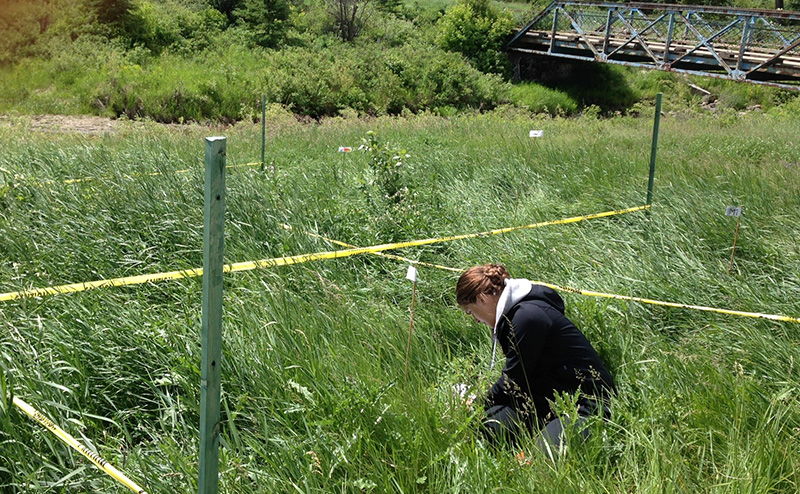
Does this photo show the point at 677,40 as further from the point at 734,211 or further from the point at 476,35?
the point at 734,211

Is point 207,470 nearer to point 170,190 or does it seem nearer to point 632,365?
point 632,365

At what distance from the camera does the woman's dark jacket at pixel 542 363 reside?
303 cm

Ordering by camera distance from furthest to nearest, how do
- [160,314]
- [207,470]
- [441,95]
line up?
[441,95]
[160,314]
[207,470]

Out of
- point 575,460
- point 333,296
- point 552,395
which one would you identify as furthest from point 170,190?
point 575,460

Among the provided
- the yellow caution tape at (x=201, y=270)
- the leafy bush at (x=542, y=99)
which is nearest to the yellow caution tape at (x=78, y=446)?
the yellow caution tape at (x=201, y=270)

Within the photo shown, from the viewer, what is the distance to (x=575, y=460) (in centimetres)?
248

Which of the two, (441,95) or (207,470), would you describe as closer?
(207,470)

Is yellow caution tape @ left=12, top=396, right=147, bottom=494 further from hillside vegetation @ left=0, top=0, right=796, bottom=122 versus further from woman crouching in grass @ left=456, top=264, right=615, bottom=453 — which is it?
hillside vegetation @ left=0, top=0, right=796, bottom=122

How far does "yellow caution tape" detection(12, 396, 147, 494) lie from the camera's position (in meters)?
2.31

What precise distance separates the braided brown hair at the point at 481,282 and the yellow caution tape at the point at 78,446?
162 centimetres

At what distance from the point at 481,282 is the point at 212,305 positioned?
153 cm

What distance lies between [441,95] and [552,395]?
23513 mm

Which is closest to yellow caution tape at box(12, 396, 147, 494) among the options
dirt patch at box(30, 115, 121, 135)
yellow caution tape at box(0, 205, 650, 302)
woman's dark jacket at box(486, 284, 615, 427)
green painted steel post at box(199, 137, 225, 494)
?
green painted steel post at box(199, 137, 225, 494)

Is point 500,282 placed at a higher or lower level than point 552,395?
higher
